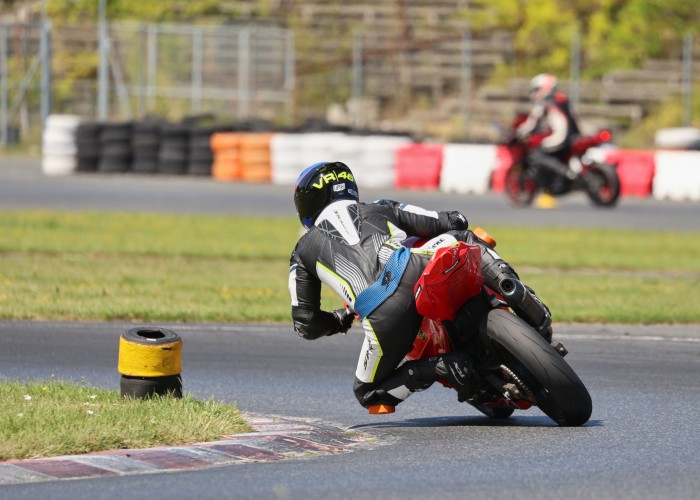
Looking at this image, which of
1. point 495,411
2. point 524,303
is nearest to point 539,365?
point 524,303

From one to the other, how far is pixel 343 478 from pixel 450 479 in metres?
0.41

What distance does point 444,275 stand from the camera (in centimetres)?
667

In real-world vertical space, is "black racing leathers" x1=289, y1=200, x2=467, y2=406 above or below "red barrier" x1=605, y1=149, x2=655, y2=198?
above

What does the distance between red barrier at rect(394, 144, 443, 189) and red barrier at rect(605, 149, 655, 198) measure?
3.06 m

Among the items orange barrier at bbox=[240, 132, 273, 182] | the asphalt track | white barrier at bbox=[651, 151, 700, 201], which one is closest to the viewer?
the asphalt track

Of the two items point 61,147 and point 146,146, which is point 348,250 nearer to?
point 146,146

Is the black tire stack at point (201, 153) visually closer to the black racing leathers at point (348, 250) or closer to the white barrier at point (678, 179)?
the white barrier at point (678, 179)

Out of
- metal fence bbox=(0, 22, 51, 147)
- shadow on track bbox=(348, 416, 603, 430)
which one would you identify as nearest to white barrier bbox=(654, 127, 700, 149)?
metal fence bbox=(0, 22, 51, 147)

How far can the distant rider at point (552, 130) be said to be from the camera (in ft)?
74.7

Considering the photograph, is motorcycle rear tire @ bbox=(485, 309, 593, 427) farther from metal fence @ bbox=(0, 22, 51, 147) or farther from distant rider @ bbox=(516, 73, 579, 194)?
metal fence @ bbox=(0, 22, 51, 147)

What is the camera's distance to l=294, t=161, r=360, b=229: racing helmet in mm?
7391

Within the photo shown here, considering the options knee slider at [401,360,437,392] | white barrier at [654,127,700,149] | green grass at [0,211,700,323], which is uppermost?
white barrier at [654,127,700,149]

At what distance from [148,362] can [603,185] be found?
53.6 feet

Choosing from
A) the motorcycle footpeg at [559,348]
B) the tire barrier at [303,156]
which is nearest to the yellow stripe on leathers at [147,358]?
the motorcycle footpeg at [559,348]
